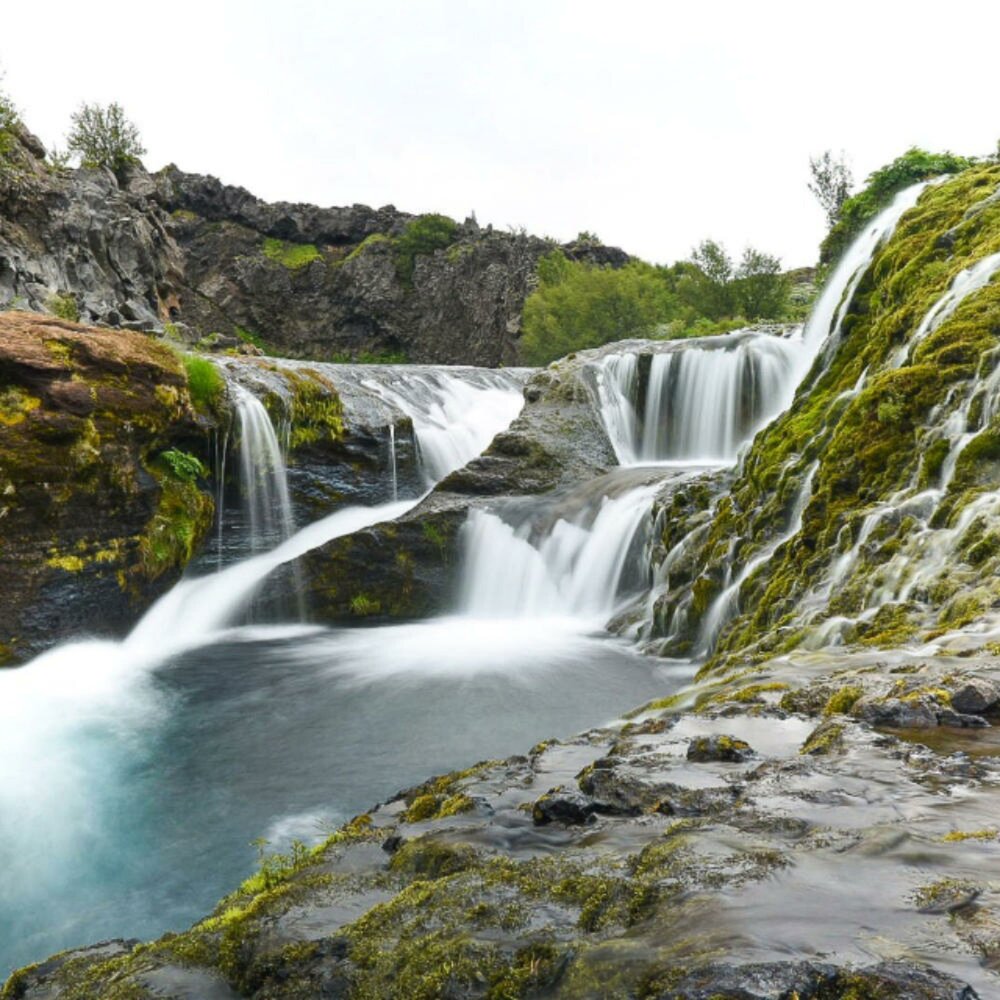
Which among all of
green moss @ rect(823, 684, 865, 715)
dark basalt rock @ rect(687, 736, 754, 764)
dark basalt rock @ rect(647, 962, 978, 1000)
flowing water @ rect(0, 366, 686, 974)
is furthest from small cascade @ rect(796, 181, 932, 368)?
dark basalt rock @ rect(647, 962, 978, 1000)

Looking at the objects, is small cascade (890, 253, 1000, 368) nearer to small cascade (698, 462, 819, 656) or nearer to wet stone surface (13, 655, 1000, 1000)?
small cascade (698, 462, 819, 656)

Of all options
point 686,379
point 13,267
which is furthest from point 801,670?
point 13,267

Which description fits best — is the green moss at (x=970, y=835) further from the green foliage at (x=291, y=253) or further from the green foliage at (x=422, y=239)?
the green foliage at (x=291, y=253)

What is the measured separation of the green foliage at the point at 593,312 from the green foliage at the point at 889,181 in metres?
18.9

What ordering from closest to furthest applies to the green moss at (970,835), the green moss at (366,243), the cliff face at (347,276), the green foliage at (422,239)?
1. the green moss at (970,835)
2. the cliff face at (347,276)
3. the green foliage at (422,239)
4. the green moss at (366,243)

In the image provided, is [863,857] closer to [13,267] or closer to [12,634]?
[12,634]

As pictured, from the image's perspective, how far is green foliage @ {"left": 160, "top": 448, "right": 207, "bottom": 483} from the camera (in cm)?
1397

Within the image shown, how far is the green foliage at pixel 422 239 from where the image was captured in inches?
2163

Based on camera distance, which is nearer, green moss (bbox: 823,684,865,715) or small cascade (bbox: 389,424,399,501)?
green moss (bbox: 823,684,865,715)

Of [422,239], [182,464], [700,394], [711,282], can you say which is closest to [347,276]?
[422,239]

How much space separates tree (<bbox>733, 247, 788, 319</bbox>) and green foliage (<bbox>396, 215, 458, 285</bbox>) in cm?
2301

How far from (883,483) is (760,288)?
35174mm

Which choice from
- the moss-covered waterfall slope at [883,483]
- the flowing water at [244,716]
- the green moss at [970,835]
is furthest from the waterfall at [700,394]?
the green moss at [970,835]

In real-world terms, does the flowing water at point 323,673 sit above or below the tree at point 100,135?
below
